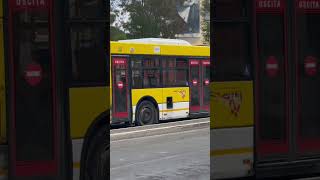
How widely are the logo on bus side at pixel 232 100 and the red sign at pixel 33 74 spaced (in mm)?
1936

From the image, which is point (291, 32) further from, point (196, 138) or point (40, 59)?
point (196, 138)

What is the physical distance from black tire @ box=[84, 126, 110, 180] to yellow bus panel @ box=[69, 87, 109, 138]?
0.16m

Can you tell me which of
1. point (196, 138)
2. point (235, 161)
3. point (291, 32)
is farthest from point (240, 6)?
point (196, 138)

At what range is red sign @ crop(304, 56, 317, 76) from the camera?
654 centimetres

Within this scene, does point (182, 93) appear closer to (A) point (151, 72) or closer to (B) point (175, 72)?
(B) point (175, 72)

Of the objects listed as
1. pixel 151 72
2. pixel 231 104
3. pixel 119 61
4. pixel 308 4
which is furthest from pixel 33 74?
pixel 151 72

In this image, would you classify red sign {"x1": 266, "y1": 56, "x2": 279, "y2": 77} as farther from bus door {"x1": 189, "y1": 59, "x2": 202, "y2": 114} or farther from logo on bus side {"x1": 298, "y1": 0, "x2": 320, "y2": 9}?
bus door {"x1": 189, "y1": 59, "x2": 202, "y2": 114}

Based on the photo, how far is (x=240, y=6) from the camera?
621cm

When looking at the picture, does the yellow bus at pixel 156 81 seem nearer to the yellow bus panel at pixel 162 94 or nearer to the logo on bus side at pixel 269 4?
the yellow bus panel at pixel 162 94

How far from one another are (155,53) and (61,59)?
13.9 m

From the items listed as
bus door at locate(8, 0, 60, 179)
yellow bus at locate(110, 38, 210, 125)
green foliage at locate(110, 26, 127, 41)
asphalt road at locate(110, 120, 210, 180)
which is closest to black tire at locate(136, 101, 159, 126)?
yellow bus at locate(110, 38, 210, 125)

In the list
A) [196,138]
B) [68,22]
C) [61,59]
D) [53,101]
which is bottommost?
[196,138]

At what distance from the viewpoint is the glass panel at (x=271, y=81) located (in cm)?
632

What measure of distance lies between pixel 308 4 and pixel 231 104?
5.07ft
